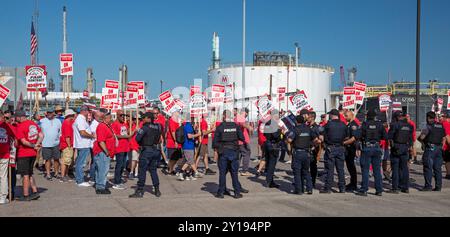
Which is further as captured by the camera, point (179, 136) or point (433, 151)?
point (179, 136)

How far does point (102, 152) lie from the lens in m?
10.6

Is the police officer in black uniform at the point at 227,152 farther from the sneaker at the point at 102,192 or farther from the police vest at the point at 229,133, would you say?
the sneaker at the point at 102,192

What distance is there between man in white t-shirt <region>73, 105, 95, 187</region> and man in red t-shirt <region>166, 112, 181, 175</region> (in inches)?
97.8

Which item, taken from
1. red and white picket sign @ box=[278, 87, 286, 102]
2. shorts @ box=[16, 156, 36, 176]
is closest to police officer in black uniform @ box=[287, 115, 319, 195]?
shorts @ box=[16, 156, 36, 176]

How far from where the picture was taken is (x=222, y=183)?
396 inches

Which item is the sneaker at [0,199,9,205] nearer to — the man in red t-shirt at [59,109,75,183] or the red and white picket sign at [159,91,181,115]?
the man in red t-shirt at [59,109,75,183]

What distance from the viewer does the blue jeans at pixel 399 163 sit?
1073cm

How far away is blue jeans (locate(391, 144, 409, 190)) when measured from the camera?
35.2ft

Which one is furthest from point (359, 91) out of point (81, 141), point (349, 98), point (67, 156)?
point (67, 156)

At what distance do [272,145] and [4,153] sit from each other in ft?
20.6

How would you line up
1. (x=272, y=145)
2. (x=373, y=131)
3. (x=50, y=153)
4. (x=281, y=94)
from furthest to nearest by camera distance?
(x=281, y=94)
(x=50, y=153)
(x=272, y=145)
(x=373, y=131)

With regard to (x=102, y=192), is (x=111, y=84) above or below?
above

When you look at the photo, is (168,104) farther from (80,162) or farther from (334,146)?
(334,146)
